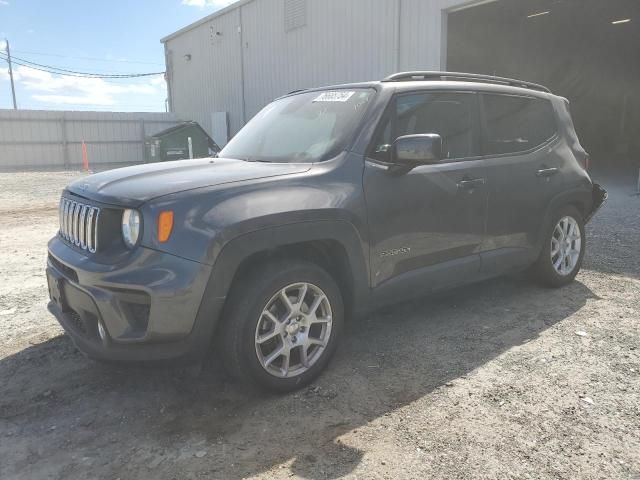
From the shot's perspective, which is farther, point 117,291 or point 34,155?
point 34,155

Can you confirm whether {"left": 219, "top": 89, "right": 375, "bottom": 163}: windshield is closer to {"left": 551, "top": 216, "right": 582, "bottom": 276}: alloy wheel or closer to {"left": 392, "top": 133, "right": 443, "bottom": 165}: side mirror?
{"left": 392, "top": 133, "right": 443, "bottom": 165}: side mirror

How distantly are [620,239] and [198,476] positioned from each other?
6706mm

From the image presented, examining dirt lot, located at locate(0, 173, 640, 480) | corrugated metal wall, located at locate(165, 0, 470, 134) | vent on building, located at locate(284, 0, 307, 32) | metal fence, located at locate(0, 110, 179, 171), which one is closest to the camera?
dirt lot, located at locate(0, 173, 640, 480)

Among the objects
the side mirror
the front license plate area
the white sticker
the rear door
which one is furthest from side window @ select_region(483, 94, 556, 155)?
the front license plate area

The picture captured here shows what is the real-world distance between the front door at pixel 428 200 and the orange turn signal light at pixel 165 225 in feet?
4.02

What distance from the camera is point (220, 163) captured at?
348 cm

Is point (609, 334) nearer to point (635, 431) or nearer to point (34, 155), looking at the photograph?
point (635, 431)

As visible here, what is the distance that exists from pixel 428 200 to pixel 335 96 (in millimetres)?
1018

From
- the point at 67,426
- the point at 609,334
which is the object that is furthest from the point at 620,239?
the point at 67,426

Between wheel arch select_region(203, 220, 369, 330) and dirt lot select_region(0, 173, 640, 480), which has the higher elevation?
wheel arch select_region(203, 220, 369, 330)

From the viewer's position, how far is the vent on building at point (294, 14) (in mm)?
16312

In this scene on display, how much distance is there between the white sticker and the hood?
73 cm

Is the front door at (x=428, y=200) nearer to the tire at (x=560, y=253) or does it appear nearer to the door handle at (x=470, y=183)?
the door handle at (x=470, y=183)

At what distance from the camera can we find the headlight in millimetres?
2631
